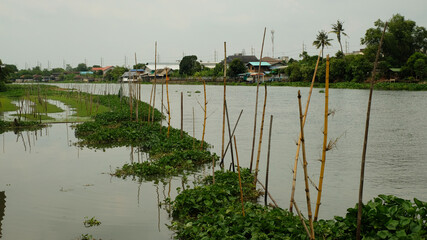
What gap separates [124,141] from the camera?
13.7m

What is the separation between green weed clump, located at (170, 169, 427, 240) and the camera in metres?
4.29

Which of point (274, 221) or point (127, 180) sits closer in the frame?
point (274, 221)

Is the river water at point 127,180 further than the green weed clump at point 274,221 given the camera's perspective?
Yes

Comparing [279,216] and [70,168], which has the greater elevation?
[279,216]

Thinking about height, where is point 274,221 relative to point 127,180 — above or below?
above

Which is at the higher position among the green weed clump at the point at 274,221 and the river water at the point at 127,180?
the green weed clump at the point at 274,221

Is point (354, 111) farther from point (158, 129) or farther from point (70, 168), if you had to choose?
point (70, 168)

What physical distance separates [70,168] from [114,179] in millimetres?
1819

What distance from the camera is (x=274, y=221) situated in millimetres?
5000

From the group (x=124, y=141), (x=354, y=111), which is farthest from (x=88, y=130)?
(x=354, y=111)

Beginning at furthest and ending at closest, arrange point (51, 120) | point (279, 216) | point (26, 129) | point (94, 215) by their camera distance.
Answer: point (51, 120) < point (26, 129) < point (94, 215) < point (279, 216)

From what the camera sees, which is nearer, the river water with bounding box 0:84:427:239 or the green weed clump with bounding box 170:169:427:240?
the green weed clump with bounding box 170:169:427:240

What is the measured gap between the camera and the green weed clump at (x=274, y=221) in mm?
4289

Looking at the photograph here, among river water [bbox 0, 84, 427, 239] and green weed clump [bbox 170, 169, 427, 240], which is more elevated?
green weed clump [bbox 170, 169, 427, 240]
